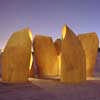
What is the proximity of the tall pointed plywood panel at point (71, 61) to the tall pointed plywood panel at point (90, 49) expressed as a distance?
4431 mm

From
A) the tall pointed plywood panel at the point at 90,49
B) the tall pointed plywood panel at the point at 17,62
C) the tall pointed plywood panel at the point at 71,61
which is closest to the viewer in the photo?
the tall pointed plywood panel at the point at 17,62

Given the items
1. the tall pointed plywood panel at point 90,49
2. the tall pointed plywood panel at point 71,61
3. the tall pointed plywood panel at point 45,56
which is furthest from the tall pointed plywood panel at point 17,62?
the tall pointed plywood panel at point 90,49

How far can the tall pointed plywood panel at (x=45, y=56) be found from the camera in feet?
65.4

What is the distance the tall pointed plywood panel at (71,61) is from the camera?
49.8 ft

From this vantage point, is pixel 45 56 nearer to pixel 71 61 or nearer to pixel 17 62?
pixel 71 61

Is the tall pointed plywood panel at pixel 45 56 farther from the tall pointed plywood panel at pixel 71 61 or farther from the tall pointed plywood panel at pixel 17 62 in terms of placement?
the tall pointed plywood panel at pixel 71 61

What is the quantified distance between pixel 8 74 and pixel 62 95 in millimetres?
6268

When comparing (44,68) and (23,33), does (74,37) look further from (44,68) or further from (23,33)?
(44,68)

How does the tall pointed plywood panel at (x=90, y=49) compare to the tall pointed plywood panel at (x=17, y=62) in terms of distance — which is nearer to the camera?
the tall pointed plywood panel at (x=17, y=62)

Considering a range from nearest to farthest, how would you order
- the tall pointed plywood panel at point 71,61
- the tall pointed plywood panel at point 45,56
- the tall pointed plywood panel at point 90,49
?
the tall pointed plywood panel at point 71,61 < the tall pointed plywood panel at point 45,56 < the tall pointed plywood panel at point 90,49

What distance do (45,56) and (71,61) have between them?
17.2ft

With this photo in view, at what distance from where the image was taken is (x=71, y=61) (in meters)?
15.4

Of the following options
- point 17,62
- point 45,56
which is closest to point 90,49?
point 45,56

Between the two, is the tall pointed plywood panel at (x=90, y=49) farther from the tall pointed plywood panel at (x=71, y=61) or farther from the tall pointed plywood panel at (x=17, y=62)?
the tall pointed plywood panel at (x=17, y=62)
